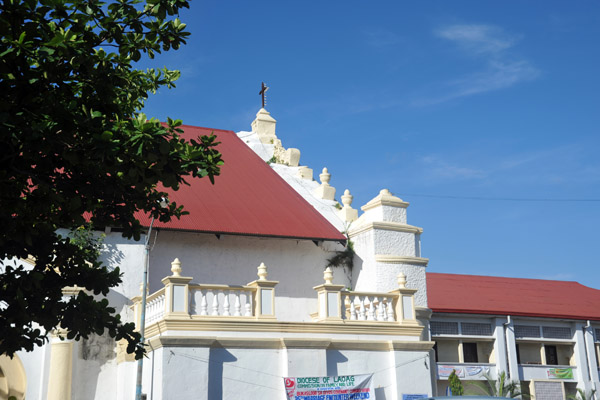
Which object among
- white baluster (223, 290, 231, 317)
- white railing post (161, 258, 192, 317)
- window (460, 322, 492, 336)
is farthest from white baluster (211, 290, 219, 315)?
Answer: window (460, 322, 492, 336)

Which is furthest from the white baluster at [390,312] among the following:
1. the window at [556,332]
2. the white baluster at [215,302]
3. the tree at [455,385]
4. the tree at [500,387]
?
the window at [556,332]

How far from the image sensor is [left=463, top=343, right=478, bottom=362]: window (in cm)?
2767

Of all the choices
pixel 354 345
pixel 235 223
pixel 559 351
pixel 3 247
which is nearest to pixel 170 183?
pixel 3 247

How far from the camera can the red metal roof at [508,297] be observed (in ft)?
88.8

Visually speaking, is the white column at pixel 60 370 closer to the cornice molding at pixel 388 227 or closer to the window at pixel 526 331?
the cornice molding at pixel 388 227

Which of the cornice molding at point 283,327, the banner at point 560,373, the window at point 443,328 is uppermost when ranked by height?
the window at point 443,328

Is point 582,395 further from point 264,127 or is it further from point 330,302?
point 264,127

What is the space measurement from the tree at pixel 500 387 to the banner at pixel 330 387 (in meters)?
10.1

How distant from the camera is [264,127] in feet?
89.0

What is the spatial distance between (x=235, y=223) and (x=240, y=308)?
3.99 m

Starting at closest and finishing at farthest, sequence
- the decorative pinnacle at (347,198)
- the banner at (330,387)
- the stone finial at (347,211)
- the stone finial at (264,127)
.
Result: the banner at (330,387), the stone finial at (347,211), the decorative pinnacle at (347,198), the stone finial at (264,127)

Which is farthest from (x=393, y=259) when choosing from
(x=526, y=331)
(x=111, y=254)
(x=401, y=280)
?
(x=526, y=331)

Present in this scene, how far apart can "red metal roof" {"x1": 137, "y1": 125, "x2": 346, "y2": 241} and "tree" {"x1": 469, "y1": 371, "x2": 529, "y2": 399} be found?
29.4 feet

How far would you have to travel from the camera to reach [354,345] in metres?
18.1
